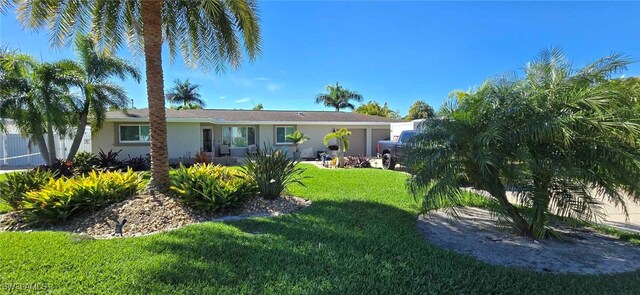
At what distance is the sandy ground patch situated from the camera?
4.29 meters

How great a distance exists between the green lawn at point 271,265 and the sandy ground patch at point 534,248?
15.7 inches

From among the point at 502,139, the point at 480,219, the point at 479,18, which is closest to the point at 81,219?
the point at 502,139

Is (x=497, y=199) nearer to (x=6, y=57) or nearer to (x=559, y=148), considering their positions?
(x=559, y=148)

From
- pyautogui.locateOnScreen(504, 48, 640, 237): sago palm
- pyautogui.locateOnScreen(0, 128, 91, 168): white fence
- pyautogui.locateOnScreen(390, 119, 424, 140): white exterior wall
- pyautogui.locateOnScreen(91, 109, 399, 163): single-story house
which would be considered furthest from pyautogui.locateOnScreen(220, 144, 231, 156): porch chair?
pyautogui.locateOnScreen(504, 48, 640, 237): sago palm

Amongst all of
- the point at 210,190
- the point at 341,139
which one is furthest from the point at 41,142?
the point at 341,139

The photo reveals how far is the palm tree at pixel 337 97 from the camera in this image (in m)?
41.1

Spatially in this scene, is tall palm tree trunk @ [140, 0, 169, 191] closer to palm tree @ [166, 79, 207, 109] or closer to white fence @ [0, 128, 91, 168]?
white fence @ [0, 128, 91, 168]

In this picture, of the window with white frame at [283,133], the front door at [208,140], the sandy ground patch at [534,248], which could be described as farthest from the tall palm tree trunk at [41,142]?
the sandy ground patch at [534,248]

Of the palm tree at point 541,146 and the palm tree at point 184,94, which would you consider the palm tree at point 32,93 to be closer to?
the palm tree at point 541,146

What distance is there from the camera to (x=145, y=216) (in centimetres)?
614

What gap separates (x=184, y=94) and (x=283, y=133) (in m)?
26.3

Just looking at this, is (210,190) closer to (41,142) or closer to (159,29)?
(159,29)
